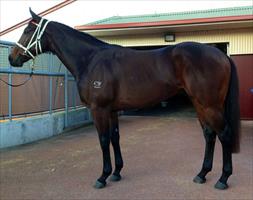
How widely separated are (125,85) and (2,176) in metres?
2.21

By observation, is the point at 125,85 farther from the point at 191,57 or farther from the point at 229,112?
the point at 229,112

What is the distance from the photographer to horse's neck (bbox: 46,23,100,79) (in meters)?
3.97

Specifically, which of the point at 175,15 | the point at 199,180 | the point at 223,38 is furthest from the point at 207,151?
the point at 175,15

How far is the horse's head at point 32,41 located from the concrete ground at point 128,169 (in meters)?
1.65

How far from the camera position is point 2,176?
4.41 m

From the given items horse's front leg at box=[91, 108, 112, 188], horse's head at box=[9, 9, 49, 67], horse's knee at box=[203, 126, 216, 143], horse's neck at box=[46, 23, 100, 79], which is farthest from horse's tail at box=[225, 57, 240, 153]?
horse's head at box=[9, 9, 49, 67]

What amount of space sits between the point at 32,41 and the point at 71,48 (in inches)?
19.3

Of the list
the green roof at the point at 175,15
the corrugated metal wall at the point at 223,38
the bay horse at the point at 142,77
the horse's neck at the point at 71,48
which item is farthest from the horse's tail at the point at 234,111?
the green roof at the point at 175,15

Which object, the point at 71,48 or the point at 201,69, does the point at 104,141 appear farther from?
the point at 201,69

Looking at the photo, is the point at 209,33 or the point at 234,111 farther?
the point at 209,33

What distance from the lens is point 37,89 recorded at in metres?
7.44

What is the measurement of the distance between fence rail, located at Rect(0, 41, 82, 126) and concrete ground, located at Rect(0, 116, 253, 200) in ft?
2.85

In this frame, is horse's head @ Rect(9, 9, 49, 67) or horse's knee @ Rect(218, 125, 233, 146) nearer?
horse's knee @ Rect(218, 125, 233, 146)

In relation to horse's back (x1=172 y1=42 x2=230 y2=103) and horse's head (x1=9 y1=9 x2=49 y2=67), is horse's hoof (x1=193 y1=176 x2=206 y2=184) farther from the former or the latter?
horse's head (x1=9 y1=9 x2=49 y2=67)
